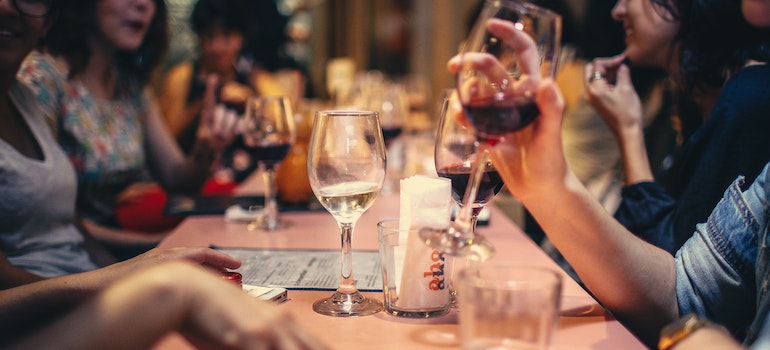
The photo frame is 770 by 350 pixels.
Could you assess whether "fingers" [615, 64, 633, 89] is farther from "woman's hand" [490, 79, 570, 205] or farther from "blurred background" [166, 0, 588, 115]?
"blurred background" [166, 0, 588, 115]

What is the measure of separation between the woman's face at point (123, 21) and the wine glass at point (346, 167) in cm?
160

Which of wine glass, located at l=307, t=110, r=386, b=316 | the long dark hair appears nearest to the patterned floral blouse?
wine glass, located at l=307, t=110, r=386, b=316

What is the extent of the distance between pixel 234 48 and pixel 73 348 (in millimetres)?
4088

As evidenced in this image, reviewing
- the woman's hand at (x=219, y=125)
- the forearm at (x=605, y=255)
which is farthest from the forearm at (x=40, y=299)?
the woman's hand at (x=219, y=125)

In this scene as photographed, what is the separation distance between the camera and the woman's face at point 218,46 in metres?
4.41

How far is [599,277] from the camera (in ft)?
3.45

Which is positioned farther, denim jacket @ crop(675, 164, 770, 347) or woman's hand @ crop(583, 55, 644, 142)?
woman's hand @ crop(583, 55, 644, 142)

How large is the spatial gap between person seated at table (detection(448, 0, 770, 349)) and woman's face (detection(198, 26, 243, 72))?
3.72 m

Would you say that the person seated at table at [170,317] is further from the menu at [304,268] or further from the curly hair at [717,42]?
the curly hair at [717,42]

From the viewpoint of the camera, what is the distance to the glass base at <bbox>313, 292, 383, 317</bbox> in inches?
37.9

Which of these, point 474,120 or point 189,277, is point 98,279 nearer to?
point 189,277

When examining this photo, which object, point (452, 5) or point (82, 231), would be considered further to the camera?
point (452, 5)

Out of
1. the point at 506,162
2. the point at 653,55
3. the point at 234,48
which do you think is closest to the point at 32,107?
the point at 506,162

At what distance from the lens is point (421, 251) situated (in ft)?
3.08
